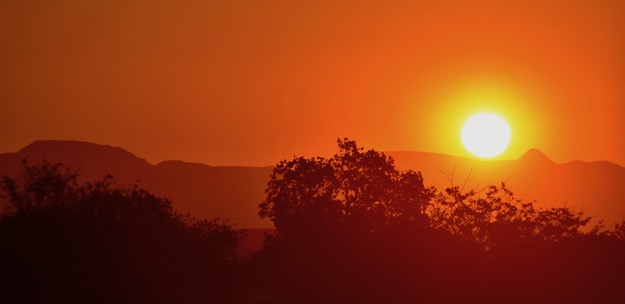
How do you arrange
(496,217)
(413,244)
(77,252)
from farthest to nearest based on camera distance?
(496,217), (413,244), (77,252)

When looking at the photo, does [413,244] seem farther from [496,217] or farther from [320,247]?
[496,217]

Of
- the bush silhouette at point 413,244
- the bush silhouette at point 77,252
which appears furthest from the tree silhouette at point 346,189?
the bush silhouette at point 77,252

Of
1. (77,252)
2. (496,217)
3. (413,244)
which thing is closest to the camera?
(77,252)

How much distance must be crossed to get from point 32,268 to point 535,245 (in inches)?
928

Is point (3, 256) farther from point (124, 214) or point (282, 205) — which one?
point (282, 205)

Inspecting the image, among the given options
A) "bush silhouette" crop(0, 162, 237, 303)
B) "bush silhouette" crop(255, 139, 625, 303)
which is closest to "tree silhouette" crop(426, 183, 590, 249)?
"bush silhouette" crop(255, 139, 625, 303)

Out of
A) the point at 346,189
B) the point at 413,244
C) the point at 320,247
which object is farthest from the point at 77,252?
the point at 346,189

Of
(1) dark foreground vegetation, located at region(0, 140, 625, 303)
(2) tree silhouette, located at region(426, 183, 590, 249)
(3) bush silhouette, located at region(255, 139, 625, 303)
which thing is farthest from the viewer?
(2) tree silhouette, located at region(426, 183, 590, 249)

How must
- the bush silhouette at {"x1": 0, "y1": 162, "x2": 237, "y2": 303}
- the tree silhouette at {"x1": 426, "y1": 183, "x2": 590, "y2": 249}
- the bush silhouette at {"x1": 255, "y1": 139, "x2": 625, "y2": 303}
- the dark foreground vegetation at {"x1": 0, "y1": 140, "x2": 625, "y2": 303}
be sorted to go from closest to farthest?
the bush silhouette at {"x1": 0, "y1": 162, "x2": 237, "y2": 303}, the dark foreground vegetation at {"x1": 0, "y1": 140, "x2": 625, "y2": 303}, the bush silhouette at {"x1": 255, "y1": 139, "x2": 625, "y2": 303}, the tree silhouette at {"x1": 426, "y1": 183, "x2": 590, "y2": 249}

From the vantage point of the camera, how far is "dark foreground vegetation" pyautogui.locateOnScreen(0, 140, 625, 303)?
26984 mm

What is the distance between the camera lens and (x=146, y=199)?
47.1m

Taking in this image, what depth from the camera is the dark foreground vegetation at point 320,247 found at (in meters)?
27.0

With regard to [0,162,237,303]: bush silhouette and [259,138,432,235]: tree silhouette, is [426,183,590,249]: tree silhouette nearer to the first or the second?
[259,138,432,235]: tree silhouette

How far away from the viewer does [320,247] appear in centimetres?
3644
